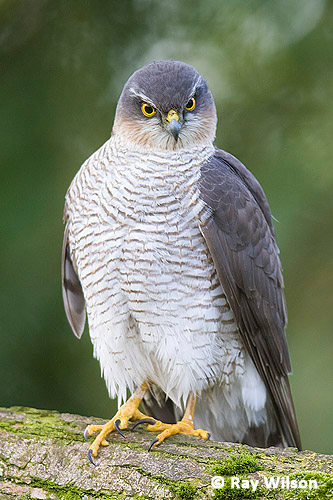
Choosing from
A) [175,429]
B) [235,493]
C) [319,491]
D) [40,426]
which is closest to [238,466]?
[235,493]

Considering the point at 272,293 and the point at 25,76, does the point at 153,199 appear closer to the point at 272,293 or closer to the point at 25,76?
the point at 272,293

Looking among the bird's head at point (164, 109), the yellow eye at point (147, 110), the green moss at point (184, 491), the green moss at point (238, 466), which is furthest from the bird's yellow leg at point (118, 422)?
the yellow eye at point (147, 110)

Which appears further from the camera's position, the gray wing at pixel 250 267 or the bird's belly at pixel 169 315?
the gray wing at pixel 250 267

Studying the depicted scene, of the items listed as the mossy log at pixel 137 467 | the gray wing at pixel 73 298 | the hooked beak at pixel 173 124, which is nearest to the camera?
the mossy log at pixel 137 467

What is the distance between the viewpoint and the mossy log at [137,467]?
7.88 ft

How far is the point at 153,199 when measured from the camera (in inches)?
117

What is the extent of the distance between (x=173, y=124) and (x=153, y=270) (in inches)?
28.3

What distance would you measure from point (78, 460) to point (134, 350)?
2.17 ft

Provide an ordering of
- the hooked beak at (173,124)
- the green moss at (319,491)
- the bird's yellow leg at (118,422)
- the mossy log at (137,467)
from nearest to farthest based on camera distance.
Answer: the green moss at (319,491), the mossy log at (137,467), the bird's yellow leg at (118,422), the hooked beak at (173,124)

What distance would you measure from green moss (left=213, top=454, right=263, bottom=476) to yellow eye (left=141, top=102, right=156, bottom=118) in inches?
66.5

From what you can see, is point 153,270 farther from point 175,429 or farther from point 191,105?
point 191,105

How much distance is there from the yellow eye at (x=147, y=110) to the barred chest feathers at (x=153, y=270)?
0.20m

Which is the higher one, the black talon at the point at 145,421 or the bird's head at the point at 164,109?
the bird's head at the point at 164,109

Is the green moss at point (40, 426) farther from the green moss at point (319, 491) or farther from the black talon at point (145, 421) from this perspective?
the green moss at point (319, 491)
